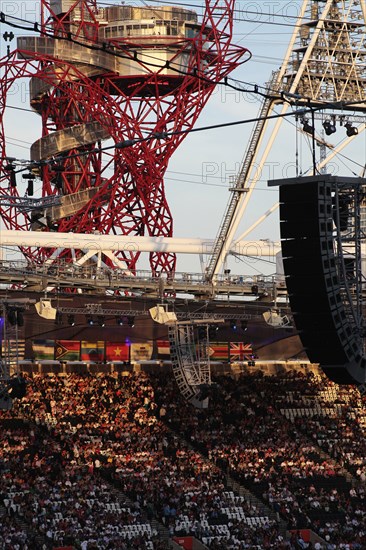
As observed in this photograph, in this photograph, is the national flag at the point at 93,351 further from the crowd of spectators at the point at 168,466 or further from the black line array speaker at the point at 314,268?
the black line array speaker at the point at 314,268

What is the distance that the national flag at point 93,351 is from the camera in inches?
2436

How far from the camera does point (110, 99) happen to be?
74.4m

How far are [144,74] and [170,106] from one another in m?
2.78

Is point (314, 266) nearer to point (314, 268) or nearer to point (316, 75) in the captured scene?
point (314, 268)

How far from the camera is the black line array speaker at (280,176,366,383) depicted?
89.2 ft

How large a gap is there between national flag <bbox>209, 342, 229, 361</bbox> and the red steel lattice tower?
356 inches

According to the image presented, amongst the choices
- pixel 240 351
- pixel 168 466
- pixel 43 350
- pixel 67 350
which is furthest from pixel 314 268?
pixel 240 351

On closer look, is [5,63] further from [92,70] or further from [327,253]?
[327,253]

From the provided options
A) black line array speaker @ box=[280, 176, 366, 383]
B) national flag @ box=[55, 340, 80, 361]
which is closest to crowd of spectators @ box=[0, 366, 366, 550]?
national flag @ box=[55, 340, 80, 361]

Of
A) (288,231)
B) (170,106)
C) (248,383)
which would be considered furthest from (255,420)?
(288,231)

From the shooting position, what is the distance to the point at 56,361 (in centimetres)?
6122

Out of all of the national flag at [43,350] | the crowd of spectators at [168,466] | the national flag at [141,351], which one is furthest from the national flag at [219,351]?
the national flag at [43,350]

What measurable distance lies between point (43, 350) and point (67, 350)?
4.39 ft

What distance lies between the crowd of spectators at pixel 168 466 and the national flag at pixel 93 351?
1.40 m
